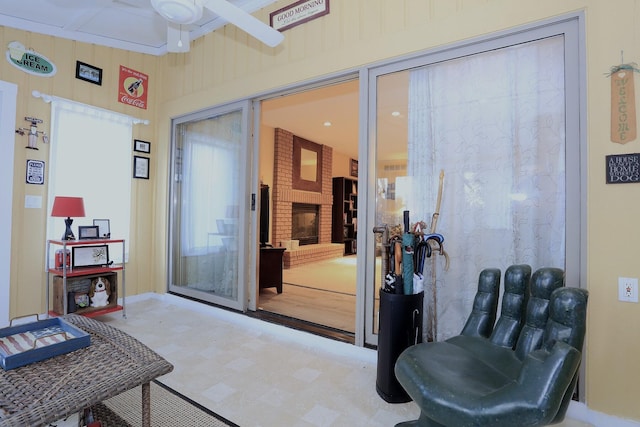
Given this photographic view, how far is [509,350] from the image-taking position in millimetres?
1472

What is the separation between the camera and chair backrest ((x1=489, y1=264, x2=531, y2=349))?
1543mm

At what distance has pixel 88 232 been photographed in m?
3.26

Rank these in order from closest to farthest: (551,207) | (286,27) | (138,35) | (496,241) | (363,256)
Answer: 1. (551,207)
2. (496,241)
3. (363,256)
4. (286,27)
5. (138,35)

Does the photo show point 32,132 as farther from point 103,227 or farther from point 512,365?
point 512,365

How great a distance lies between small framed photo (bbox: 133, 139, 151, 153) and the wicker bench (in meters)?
2.95

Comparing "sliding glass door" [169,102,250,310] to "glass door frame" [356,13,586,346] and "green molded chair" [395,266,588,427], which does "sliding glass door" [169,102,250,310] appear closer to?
"glass door frame" [356,13,586,346]

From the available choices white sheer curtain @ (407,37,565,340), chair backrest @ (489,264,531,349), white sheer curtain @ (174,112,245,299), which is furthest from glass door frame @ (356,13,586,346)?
white sheer curtain @ (174,112,245,299)

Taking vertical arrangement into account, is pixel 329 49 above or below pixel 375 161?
above

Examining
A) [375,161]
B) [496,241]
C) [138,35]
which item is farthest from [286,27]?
[496,241]

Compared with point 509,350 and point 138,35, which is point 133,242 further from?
point 509,350

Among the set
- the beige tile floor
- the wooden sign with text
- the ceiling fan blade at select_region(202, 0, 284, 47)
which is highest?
the ceiling fan blade at select_region(202, 0, 284, 47)

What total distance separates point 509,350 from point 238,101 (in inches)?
121

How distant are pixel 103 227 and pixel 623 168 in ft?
14.0

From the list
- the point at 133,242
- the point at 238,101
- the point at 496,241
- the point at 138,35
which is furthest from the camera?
the point at 133,242
